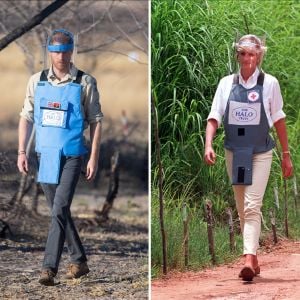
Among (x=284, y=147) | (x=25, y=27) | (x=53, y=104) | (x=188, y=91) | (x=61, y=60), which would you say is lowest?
(x=284, y=147)

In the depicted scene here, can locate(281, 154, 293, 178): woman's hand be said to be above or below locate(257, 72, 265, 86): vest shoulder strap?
below

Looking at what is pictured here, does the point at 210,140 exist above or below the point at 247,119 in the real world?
below

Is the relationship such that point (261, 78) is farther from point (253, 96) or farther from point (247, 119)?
point (247, 119)

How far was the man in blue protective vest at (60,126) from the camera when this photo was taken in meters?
6.76

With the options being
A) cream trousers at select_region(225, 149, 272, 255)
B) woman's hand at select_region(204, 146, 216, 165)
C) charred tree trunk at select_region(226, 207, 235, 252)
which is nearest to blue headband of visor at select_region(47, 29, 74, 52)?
woman's hand at select_region(204, 146, 216, 165)

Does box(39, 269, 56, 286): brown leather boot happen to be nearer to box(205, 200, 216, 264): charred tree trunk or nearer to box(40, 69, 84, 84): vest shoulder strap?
box(205, 200, 216, 264): charred tree trunk

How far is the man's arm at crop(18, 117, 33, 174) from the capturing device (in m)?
6.80

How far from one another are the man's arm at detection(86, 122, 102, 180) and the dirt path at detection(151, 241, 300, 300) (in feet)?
2.73

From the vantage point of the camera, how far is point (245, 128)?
6.66 m

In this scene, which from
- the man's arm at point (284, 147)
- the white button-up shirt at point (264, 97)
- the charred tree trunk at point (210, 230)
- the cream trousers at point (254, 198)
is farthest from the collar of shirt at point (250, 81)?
the charred tree trunk at point (210, 230)

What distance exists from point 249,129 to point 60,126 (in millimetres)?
1098

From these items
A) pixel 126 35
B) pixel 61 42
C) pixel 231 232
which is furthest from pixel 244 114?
pixel 126 35

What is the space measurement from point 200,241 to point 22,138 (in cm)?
128

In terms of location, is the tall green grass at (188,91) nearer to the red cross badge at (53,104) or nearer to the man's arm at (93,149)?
the man's arm at (93,149)
